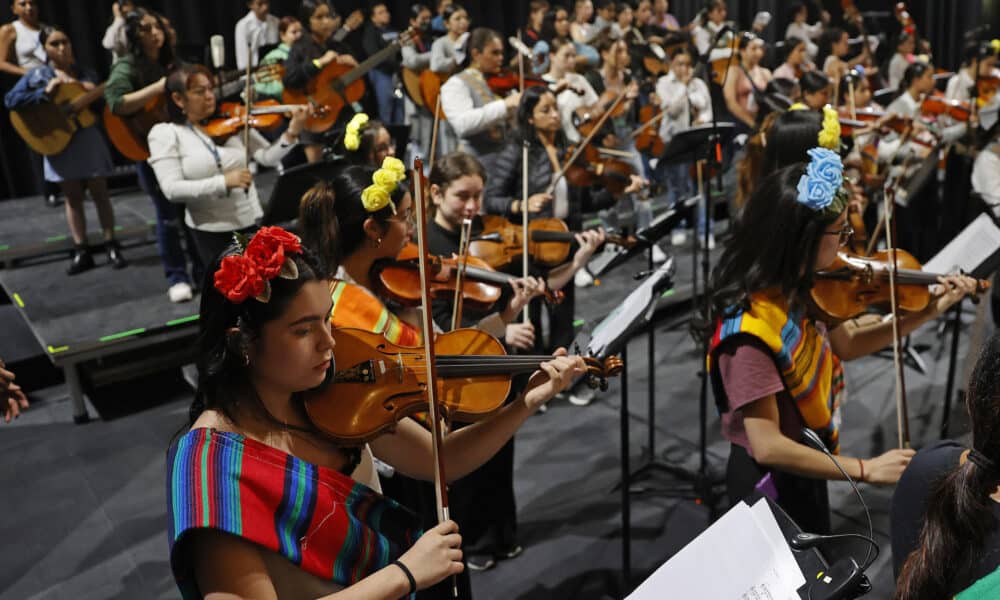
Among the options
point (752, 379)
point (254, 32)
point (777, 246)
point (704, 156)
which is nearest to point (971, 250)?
point (777, 246)

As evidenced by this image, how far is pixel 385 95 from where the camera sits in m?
7.41

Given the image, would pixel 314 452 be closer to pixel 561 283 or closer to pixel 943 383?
pixel 561 283

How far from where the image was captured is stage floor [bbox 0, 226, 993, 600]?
2953 millimetres

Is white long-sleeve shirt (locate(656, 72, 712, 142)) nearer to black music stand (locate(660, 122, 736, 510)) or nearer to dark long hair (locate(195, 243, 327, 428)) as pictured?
black music stand (locate(660, 122, 736, 510))

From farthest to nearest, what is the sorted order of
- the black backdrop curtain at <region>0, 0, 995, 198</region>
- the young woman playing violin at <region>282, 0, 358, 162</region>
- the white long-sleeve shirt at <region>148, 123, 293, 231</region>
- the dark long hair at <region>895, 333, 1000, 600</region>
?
the black backdrop curtain at <region>0, 0, 995, 198</region>
the young woman playing violin at <region>282, 0, 358, 162</region>
the white long-sleeve shirt at <region>148, 123, 293, 231</region>
the dark long hair at <region>895, 333, 1000, 600</region>

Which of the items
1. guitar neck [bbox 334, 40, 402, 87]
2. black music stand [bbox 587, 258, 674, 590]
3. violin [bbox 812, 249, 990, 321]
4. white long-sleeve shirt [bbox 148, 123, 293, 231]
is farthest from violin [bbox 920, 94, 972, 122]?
white long-sleeve shirt [bbox 148, 123, 293, 231]

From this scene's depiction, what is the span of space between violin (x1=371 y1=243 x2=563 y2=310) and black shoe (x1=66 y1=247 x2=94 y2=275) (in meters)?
3.25

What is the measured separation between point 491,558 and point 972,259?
6.44ft

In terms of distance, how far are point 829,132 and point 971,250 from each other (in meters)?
0.62

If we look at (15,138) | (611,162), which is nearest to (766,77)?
(611,162)

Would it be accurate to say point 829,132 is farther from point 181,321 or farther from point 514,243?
point 181,321

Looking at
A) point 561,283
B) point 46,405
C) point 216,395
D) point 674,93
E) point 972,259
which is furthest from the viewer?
point 674,93

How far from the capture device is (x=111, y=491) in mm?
3518

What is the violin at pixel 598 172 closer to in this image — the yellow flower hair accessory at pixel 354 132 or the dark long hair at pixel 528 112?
the dark long hair at pixel 528 112
